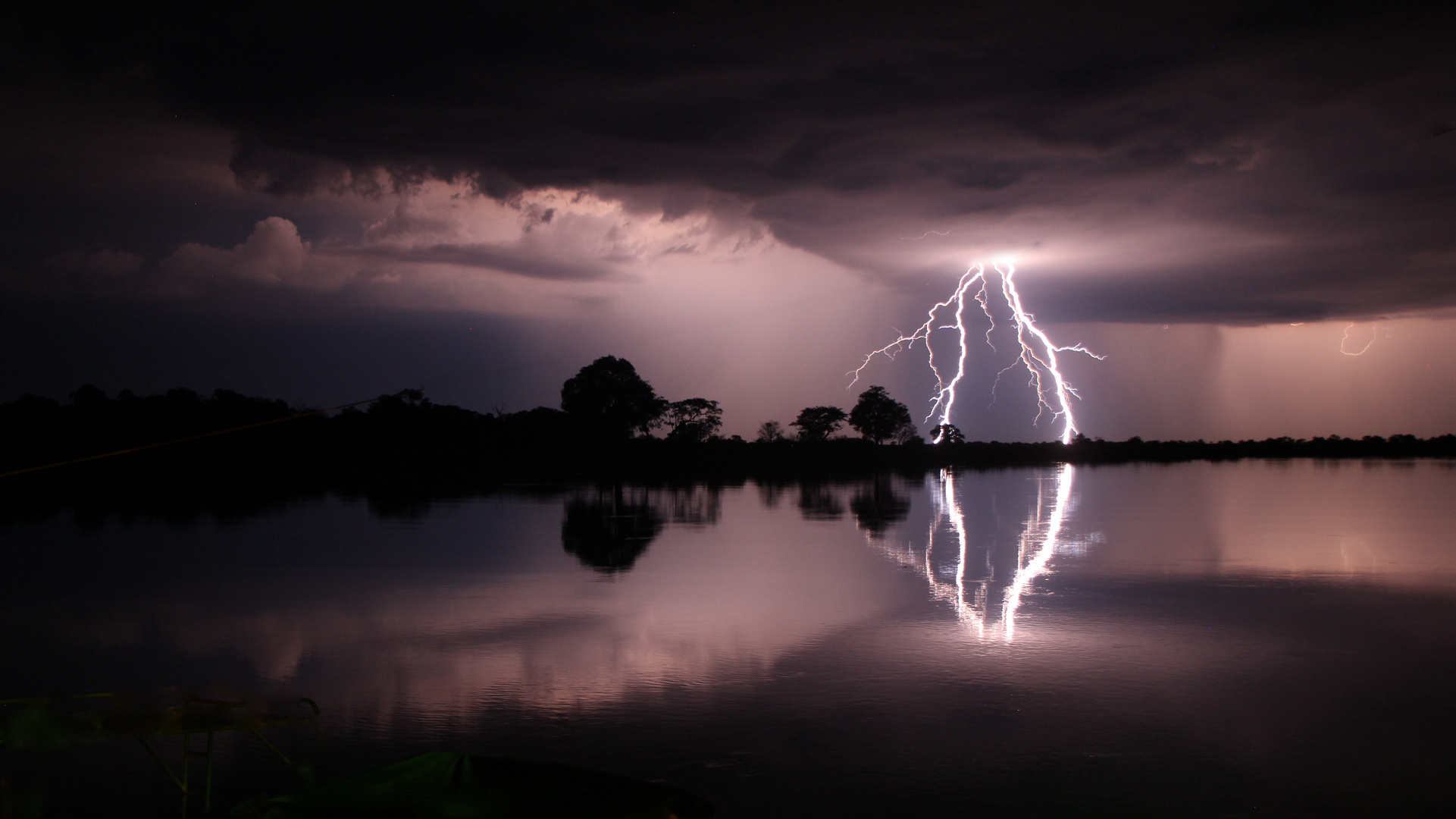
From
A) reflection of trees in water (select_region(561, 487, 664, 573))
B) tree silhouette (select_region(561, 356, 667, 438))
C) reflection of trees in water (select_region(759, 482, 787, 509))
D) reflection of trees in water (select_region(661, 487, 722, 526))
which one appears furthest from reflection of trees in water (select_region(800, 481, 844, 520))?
tree silhouette (select_region(561, 356, 667, 438))

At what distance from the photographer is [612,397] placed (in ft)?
292

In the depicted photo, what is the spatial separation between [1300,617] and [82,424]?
209ft

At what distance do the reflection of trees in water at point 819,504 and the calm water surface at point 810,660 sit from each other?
606 cm

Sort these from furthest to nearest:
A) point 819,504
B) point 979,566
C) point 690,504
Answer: point 690,504 < point 819,504 < point 979,566

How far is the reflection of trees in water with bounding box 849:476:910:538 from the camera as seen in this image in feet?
75.0

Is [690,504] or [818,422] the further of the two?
[818,422]

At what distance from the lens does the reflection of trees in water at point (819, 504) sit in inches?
1018

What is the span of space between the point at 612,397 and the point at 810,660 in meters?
80.8

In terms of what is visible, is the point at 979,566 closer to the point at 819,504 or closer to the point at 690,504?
the point at 819,504

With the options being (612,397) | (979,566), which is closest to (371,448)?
(612,397)

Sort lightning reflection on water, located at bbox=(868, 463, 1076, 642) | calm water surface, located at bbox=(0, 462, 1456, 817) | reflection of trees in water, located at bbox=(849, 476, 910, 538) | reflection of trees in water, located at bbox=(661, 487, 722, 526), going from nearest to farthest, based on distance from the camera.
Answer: calm water surface, located at bbox=(0, 462, 1456, 817), lightning reflection on water, located at bbox=(868, 463, 1076, 642), reflection of trees in water, located at bbox=(849, 476, 910, 538), reflection of trees in water, located at bbox=(661, 487, 722, 526)

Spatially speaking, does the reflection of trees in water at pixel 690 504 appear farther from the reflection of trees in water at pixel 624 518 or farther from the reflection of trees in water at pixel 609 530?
the reflection of trees in water at pixel 609 530

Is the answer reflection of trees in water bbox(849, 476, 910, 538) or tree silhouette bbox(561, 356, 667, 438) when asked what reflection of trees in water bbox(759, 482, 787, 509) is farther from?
tree silhouette bbox(561, 356, 667, 438)

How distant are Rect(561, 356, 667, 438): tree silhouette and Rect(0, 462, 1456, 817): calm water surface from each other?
68253 mm
